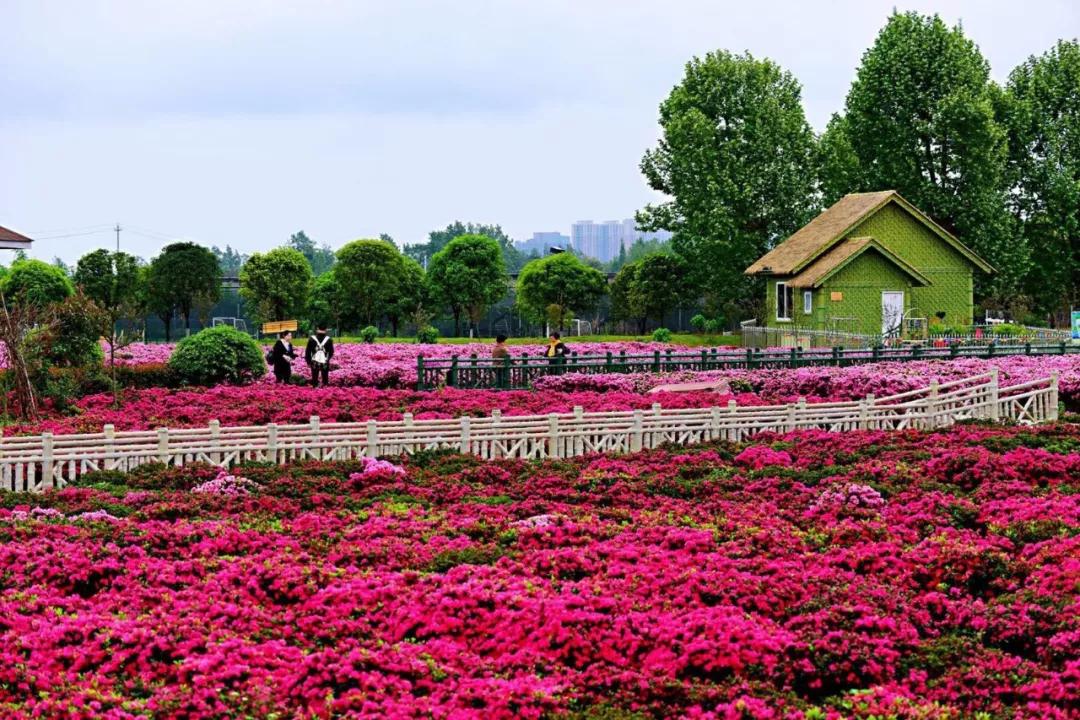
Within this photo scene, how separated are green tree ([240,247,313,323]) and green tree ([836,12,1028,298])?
32743 mm

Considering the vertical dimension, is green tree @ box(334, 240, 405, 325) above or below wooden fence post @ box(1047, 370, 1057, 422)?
above

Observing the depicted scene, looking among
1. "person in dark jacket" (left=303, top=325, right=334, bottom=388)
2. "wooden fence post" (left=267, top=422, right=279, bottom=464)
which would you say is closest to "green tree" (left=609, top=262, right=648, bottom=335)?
"person in dark jacket" (left=303, top=325, right=334, bottom=388)

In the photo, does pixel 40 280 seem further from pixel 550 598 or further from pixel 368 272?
pixel 550 598

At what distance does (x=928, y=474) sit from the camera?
16.0 meters

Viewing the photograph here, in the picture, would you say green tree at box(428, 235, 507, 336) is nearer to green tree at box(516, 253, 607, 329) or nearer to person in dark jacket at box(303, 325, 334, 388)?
green tree at box(516, 253, 607, 329)

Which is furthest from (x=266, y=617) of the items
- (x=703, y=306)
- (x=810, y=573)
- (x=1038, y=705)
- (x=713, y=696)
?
(x=703, y=306)

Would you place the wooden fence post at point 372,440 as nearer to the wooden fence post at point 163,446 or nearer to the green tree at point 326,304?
the wooden fence post at point 163,446

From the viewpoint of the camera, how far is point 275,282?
7550cm

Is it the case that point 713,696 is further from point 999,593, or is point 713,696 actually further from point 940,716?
point 999,593

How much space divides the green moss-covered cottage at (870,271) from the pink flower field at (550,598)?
3493cm

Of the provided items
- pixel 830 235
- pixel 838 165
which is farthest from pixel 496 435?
pixel 838 165

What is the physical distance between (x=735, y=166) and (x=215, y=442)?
44.9 meters

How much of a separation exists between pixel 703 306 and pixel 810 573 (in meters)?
66.3

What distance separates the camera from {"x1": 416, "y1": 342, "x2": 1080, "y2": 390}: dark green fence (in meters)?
30.9
